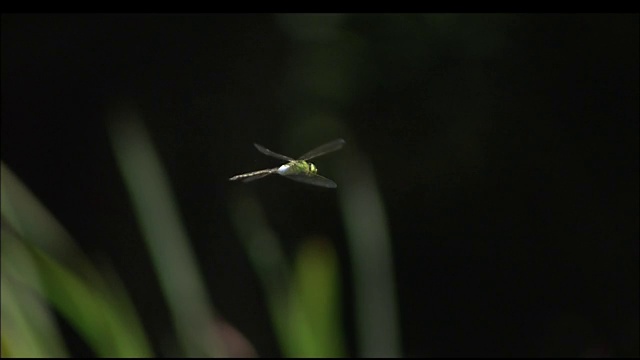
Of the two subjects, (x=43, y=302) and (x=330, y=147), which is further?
(x=43, y=302)

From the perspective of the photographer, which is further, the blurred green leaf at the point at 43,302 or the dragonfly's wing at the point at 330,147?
the blurred green leaf at the point at 43,302

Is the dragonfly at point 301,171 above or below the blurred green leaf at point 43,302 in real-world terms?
above

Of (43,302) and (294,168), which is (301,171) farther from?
(43,302)

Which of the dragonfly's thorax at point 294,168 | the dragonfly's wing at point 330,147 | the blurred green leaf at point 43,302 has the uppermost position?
the dragonfly's wing at point 330,147

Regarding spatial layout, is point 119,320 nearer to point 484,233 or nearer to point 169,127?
point 169,127

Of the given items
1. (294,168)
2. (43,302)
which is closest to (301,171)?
(294,168)

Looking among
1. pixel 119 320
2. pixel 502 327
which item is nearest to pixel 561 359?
pixel 502 327

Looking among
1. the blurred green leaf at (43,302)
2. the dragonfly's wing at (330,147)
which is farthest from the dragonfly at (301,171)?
the blurred green leaf at (43,302)

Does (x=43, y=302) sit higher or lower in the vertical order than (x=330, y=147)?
lower

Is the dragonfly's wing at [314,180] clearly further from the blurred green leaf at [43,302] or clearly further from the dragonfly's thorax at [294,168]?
the blurred green leaf at [43,302]

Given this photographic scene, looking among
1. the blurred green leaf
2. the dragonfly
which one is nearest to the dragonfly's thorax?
the dragonfly

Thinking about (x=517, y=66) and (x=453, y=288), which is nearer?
(x=517, y=66)
